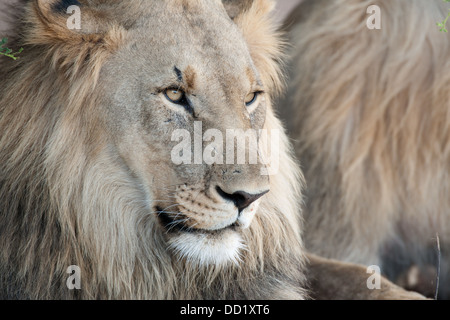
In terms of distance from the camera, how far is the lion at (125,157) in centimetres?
257

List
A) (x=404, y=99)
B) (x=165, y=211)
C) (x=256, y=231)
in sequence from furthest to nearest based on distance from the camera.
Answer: (x=404, y=99) → (x=256, y=231) → (x=165, y=211)

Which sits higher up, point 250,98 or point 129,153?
point 250,98

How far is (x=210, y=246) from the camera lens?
8.40 feet

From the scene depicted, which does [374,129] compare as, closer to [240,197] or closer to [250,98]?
[250,98]

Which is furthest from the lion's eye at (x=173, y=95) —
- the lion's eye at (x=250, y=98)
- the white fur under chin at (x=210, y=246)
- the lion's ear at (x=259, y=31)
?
the lion's ear at (x=259, y=31)

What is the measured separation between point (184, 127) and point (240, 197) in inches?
12.8

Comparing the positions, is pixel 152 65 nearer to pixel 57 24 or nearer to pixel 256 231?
pixel 57 24

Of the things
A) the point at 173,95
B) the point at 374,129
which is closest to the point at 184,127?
the point at 173,95

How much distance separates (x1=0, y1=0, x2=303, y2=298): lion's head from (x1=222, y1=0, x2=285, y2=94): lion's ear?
0.22 metres

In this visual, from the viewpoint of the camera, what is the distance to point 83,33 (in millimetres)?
2656

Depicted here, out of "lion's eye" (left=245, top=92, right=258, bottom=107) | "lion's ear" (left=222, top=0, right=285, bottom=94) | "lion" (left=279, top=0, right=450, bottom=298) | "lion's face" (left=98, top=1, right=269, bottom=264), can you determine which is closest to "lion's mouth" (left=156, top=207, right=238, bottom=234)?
"lion's face" (left=98, top=1, right=269, bottom=264)

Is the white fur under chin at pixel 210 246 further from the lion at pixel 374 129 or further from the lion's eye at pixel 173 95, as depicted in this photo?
the lion at pixel 374 129

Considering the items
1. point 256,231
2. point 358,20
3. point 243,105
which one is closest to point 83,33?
point 243,105
